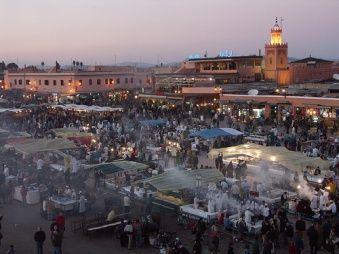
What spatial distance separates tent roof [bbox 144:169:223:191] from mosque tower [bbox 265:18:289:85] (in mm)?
38050

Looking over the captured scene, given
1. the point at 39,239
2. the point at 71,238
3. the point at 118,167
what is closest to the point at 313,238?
the point at 71,238

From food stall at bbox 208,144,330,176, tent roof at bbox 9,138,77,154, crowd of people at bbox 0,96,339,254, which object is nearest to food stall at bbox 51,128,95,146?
crowd of people at bbox 0,96,339,254

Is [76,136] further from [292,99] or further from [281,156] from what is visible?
[292,99]

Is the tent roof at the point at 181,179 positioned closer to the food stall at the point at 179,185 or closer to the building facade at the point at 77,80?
the food stall at the point at 179,185

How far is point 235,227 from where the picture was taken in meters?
13.8

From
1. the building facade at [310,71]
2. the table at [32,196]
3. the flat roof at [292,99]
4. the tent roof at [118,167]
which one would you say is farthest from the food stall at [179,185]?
the building facade at [310,71]

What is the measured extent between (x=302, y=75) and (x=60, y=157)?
132 ft

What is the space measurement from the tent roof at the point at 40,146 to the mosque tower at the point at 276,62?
34513 millimetres

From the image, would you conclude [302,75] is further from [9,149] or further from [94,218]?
[94,218]

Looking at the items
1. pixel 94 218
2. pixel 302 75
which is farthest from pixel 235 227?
pixel 302 75

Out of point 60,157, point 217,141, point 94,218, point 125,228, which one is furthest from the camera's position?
point 217,141

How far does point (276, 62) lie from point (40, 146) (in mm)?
36662

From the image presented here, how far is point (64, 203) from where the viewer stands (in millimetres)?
15688

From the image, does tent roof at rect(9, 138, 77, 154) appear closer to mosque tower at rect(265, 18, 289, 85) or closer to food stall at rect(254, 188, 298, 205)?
food stall at rect(254, 188, 298, 205)
